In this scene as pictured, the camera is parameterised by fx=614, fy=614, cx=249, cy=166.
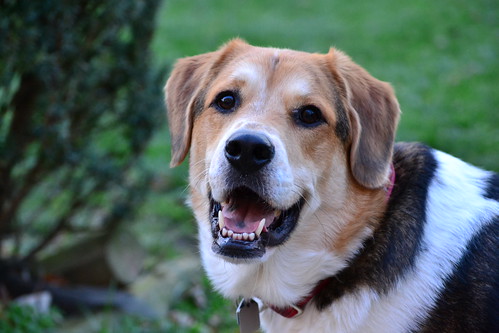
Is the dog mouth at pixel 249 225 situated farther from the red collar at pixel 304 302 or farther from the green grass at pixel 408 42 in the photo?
the green grass at pixel 408 42

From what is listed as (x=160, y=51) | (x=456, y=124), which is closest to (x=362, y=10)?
(x=160, y=51)

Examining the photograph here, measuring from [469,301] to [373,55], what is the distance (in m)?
7.44

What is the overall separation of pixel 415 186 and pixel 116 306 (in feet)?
8.99

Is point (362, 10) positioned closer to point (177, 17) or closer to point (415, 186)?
point (177, 17)

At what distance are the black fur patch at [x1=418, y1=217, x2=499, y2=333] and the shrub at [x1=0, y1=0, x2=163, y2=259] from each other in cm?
286

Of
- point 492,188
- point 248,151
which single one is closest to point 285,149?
point 248,151

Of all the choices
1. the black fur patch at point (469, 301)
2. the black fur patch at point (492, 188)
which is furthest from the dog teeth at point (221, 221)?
the black fur patch at point (492, 188)

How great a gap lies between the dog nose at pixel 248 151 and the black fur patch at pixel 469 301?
1.05 m

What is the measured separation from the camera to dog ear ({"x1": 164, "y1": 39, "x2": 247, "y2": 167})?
11.6 ft

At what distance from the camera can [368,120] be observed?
323cm

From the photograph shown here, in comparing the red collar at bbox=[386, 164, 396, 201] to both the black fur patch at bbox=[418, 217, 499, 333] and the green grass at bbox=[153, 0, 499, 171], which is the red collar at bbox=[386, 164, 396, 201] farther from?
the green grass at bbox=[153, 0, 499, 171]

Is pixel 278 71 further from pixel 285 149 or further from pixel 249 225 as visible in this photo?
pixel 249 225

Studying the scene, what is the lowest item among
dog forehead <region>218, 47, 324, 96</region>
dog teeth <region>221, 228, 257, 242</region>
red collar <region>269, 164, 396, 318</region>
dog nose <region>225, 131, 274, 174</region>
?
red collar <region>269, 164, 396, 318</region>

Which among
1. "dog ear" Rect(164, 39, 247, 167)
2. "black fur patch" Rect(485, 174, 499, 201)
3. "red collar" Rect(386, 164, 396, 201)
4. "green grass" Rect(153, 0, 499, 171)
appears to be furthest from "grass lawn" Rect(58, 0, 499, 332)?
"black fur patch" Rect(485, 174, 499, 201)
